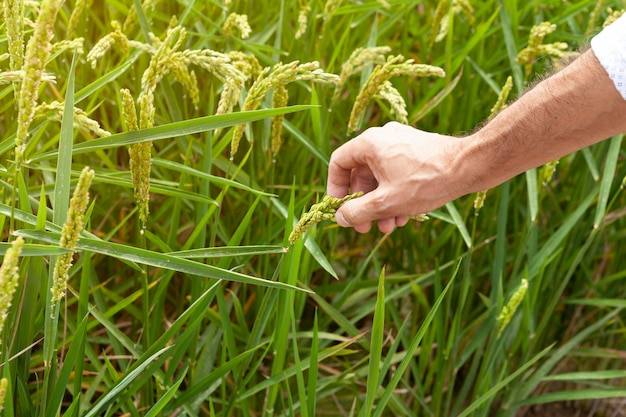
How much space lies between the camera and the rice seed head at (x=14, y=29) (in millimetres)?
892

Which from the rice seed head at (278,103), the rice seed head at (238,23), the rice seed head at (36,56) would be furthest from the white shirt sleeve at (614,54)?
the rice seed head at (36,56)

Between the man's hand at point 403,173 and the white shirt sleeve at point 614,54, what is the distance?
25 cm

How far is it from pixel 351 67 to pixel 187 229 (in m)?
0.64

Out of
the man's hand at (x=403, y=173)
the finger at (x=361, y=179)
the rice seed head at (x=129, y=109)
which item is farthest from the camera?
the finger at (x=361, y=179)

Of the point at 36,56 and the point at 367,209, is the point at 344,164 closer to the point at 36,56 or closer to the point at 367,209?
the point at 367,209

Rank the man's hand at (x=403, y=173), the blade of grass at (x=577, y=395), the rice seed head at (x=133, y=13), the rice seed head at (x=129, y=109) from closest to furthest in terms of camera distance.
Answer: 1. the rice seed head at (x=129, y=109)
2. the man's hand at (x=403, y=173)
3. the rice seed head at (x=133, y=13)
4. the blade of grass at (x=577, y=395)

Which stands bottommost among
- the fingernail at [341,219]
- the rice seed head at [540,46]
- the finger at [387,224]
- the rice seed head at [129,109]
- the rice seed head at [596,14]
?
the finger at [387,224]

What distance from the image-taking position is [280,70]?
1.09 m

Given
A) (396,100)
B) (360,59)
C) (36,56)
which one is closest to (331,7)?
(360,59)

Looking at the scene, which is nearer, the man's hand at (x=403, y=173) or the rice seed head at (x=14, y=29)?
the rice seed head at (x=14, y=29)

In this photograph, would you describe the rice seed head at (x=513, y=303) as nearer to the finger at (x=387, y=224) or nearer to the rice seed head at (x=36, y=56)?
the finger at (x=387, y=224)

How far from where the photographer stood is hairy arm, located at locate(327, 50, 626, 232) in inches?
43.7

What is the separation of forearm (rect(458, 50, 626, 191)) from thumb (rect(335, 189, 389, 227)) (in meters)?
0.14

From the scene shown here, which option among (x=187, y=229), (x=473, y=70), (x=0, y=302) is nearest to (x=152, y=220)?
(x=187, y=229)
